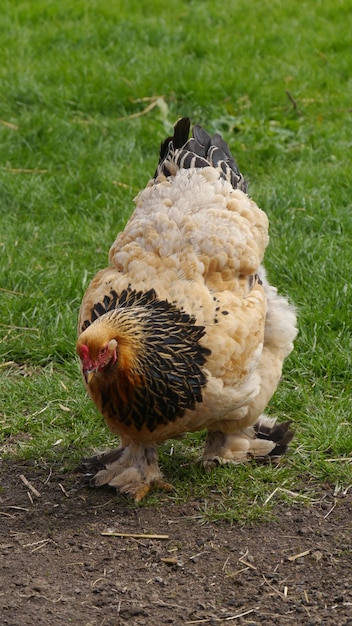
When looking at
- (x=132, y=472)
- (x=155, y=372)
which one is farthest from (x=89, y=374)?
(x=132, y=472)

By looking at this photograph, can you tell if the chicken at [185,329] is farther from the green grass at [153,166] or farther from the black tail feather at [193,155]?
the green grass at [153,166]

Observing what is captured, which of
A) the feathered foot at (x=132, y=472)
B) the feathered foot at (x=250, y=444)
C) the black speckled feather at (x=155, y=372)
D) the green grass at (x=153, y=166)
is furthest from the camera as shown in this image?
the green grass at (x=153, y=166)

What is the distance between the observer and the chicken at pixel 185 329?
4016mm

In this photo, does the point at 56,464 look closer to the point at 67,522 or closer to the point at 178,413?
the point at 67,522

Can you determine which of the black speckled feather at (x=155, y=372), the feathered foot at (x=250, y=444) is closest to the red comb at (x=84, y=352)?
the black speckled feather at (x=155, y=372)

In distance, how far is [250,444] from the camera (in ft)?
15.2

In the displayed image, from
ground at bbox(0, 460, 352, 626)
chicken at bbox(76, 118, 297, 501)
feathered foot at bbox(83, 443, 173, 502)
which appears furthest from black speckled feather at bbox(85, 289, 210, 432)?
ground at bbox(0, 460, 352, 626)

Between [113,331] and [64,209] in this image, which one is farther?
[64,209]

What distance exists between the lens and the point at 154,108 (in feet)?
26.8

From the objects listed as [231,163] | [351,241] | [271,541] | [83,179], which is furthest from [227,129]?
[271,541]

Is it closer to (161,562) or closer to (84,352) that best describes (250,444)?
(161,562)

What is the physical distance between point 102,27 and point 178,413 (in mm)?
6325

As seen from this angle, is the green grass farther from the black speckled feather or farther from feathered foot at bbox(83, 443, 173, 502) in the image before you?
the black speckled feather

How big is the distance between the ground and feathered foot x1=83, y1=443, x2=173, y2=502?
2.3 inches
